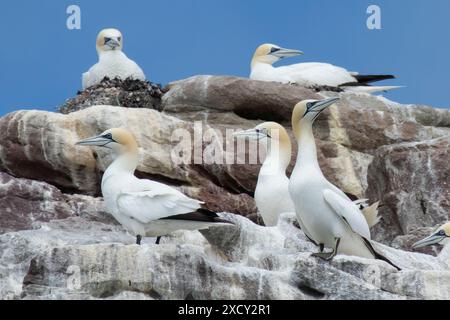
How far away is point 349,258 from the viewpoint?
453 inches

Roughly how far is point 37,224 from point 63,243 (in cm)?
140

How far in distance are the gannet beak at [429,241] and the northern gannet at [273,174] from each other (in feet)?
4.15

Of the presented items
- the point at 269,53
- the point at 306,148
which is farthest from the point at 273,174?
the point at 269,53

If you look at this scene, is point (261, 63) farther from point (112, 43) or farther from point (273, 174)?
point (273, 174)

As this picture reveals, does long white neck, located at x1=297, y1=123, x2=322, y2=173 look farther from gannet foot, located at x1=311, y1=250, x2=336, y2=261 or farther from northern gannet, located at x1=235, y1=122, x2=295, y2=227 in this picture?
northern gannet, located at x1=235, y1=122, x2=295, y2=227

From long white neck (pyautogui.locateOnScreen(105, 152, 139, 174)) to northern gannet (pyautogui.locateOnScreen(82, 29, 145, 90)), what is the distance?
6.22 m

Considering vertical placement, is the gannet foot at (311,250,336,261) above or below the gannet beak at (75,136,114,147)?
below

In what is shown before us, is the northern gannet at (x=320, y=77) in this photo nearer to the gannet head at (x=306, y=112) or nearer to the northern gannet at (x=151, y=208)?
the gannet head at (x=306, y=112)

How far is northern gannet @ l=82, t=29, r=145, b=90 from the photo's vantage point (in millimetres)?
19797

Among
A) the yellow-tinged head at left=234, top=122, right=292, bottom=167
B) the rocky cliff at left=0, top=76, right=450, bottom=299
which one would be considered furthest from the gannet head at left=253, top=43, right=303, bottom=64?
the yellow-tinged head at left=234, top=122, right=292, bottom=167

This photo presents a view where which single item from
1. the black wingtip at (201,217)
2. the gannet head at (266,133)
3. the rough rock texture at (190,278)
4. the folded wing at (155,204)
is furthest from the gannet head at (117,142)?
the gannet head at (266,133)

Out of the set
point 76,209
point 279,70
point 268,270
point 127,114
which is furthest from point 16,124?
point 268,270

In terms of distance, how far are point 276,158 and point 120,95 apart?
3.07m
